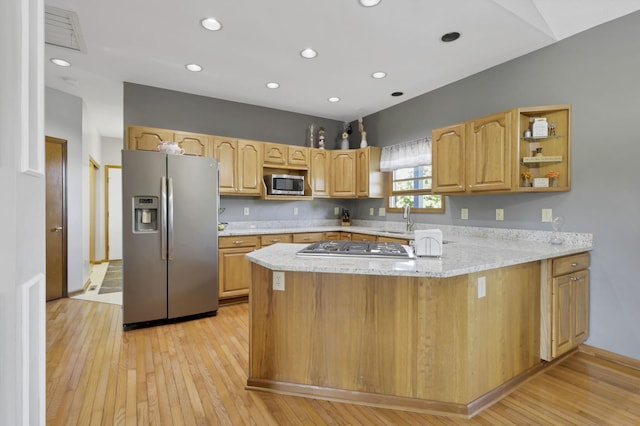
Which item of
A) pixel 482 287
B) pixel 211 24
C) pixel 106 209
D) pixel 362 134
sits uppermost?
pixel 211 24

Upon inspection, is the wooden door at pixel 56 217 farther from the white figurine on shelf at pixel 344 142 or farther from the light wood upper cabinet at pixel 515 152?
the light wood upper cabinet at pixel 515 152

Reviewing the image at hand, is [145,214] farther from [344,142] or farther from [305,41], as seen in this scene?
[344,142]

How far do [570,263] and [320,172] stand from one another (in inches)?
128

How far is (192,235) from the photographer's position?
343cm

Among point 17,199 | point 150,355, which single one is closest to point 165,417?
point 150,355

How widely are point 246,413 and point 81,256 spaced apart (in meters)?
3.84

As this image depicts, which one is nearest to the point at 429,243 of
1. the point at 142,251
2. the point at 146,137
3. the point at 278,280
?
the point at 278,280

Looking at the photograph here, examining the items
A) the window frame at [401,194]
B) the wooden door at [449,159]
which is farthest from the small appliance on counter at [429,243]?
the window frame at [401,194]

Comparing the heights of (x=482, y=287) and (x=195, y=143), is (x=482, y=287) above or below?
below

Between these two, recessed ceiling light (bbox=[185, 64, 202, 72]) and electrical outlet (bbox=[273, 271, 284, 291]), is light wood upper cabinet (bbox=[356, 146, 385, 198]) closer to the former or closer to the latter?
recessed ceiling light (bbox=[185, 64, 202, 72])

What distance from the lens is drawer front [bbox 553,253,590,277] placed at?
2373 millimetres

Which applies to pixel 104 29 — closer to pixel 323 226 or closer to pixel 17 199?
pixel 17 199

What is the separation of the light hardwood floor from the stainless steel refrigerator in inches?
17.8

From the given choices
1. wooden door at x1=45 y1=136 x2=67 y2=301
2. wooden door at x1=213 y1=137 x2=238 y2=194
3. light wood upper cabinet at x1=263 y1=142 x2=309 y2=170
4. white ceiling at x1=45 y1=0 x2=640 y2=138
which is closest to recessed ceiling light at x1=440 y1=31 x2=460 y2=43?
white ceiling at x1=45 y1=0 x2=640 y2=138
